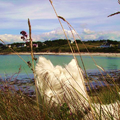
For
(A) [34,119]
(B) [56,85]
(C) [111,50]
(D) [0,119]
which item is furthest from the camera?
(C) [111,50]

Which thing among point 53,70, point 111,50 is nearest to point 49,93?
point 53,70

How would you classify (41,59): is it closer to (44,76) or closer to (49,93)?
(44,76)

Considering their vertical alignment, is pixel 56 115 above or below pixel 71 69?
below

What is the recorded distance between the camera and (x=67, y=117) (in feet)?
6.21

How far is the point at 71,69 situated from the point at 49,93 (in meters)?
0.55

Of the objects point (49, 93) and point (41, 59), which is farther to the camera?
point (41, 59)

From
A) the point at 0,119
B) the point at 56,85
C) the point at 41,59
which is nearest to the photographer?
the point at 0,119

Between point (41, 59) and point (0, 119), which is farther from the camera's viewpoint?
point (41, 59)

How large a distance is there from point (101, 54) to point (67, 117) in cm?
7121

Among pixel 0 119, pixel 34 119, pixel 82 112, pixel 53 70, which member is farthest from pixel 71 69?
pixel 0 119

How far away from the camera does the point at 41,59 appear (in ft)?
9.28

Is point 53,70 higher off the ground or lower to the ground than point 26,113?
higher

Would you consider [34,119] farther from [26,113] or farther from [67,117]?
[67,117]

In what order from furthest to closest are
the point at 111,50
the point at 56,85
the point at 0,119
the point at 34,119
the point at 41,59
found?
1. the point at 111,50
2. the point at 41,59
3. the point at 56,85
4. the point at 0,119
5. the point at 34,119
